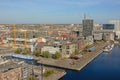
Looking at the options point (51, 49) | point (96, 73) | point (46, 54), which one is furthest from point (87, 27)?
point (96, 73)

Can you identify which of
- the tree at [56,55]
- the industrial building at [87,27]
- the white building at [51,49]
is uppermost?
the industrial building at [87,27]

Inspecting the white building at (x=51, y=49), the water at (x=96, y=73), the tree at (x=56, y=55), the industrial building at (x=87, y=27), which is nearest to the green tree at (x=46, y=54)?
the tree at (x=56, y=55)

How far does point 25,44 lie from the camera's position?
14.4 meters

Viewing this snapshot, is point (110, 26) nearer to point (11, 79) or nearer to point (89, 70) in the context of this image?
point (89, 70)

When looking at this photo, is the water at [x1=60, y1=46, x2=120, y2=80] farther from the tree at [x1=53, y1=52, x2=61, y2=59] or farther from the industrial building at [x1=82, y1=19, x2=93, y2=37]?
the industrial building at [x1=82, y1=19, x2=93, y2=37]

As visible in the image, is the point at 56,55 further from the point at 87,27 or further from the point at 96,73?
the point at 87,27

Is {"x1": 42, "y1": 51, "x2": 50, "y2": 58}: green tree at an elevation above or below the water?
above

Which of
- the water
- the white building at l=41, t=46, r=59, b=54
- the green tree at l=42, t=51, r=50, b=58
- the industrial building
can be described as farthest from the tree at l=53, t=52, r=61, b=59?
the industrial building

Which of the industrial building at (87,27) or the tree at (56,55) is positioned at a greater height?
the industrial building at (87,27)

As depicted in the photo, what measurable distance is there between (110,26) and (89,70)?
2236 centimetres

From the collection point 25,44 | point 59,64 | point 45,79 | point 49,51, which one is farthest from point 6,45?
point 45,79

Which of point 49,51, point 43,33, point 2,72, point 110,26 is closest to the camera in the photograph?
point 2,72

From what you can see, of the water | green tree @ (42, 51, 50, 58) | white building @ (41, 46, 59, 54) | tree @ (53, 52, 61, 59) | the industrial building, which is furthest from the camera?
the industrial building

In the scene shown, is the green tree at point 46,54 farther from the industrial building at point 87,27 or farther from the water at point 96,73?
the industrial building at point 87,27
